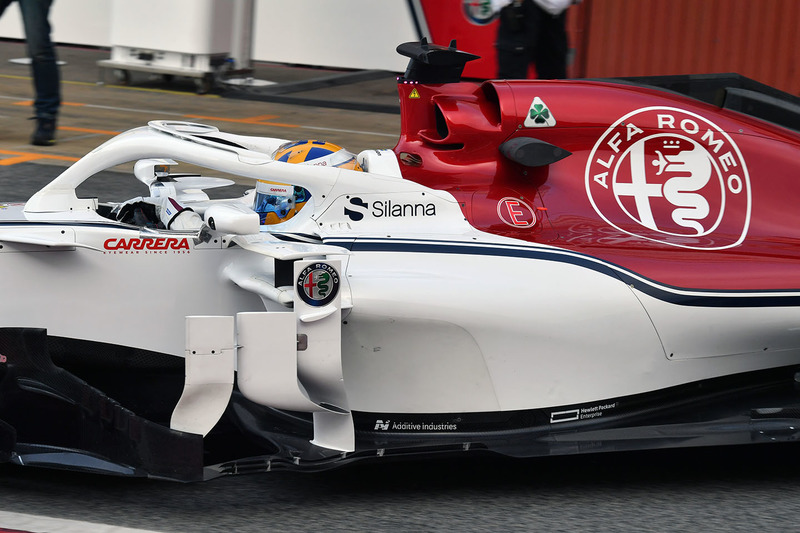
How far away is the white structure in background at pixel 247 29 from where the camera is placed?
11.3 metres

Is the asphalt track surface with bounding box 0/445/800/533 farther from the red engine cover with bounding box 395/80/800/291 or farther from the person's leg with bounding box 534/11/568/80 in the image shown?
the person's leg with bounding box 534/11/568/80

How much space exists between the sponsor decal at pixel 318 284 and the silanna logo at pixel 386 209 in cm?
50

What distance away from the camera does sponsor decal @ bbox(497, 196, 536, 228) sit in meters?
3.68

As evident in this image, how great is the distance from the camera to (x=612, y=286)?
344 cm

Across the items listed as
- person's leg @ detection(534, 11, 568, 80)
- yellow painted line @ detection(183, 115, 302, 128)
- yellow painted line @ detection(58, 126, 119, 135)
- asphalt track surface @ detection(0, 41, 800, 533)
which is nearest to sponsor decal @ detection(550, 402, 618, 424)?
asphalt track surface @ detection(0, 41, 800, 533)

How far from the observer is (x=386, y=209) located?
3.64 meters

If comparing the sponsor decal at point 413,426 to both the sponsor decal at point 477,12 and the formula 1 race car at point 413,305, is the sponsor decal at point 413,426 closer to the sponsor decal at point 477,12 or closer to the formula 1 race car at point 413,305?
the formula 1 race car at point 413,305

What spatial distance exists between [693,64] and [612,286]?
8.36 metres

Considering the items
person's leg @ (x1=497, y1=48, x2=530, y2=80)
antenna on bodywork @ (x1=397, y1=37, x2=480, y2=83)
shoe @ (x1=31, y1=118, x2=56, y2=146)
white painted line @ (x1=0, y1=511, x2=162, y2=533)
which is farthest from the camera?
shoe @ (x1=31, y1=118, x2=56, y2=146)

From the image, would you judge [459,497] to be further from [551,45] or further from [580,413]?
[551,45]

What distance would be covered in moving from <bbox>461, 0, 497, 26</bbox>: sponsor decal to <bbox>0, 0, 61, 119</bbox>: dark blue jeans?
18.4 ft

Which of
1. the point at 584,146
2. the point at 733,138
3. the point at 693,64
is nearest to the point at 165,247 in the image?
the point at 584,146

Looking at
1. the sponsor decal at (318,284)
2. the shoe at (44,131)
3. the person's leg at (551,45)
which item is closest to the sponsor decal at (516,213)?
the sponsor decal at (318,284)

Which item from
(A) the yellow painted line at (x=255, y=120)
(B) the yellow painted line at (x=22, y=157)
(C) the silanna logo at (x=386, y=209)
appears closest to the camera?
(C) the silanna logo at (x=386, y=209)
